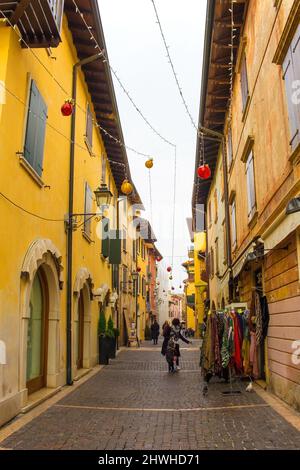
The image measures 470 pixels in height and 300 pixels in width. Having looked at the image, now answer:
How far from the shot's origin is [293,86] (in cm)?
732

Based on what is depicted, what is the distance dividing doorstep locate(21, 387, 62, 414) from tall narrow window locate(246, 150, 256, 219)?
6.28 metres

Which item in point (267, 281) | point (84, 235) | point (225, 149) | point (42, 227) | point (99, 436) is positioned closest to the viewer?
point (99, 436)

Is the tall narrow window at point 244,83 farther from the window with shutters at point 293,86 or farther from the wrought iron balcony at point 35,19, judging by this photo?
the wrought iron balcony at point 35,19

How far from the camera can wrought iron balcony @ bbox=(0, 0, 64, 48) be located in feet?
23.0

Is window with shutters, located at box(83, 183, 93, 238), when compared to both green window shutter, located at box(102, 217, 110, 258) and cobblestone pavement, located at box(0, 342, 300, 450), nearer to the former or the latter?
green window shutter, located at box(102, 217, 110, 258)

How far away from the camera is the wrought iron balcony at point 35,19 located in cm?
702

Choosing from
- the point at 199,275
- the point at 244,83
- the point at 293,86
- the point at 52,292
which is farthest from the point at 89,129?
the point at 199,275

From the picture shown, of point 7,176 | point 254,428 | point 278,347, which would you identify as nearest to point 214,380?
point 278,347

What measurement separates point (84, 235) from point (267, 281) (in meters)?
6.02

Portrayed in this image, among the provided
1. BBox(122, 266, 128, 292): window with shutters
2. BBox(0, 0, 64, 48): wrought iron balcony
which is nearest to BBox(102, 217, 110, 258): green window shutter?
BBox(122, 266, 128, 292): window with shutters

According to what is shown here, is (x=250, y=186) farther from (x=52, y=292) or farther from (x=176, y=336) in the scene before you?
(x=52, y=292)

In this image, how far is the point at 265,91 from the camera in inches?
373

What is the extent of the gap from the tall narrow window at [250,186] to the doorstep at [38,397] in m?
6.28

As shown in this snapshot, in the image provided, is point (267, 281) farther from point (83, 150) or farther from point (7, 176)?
point (83, 150)
